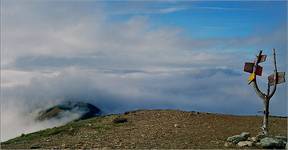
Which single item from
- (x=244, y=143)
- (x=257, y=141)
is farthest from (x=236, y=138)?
(x=257, y=141)

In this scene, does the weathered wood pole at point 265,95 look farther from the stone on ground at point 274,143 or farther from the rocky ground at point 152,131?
the stone on ground at point 274,143

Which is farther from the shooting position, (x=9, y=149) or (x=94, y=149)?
(x=9, y=149)

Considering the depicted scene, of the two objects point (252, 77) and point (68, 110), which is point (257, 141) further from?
point (68, 110)

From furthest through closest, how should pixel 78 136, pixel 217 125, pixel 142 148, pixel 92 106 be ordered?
1. pixel 92 106
2. pixel 217 125
3. pixel 78 136
4. pixel 142 148

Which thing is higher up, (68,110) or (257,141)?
(68,110)

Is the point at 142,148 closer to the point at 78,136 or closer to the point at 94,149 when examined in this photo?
the point at 94,149

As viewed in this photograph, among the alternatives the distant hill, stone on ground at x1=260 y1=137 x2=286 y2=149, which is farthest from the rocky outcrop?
the distant hill

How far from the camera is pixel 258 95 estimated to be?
27516mm

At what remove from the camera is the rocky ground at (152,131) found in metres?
25.4

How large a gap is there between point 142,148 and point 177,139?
110 inches

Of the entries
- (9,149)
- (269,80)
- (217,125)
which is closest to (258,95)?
(269,80)

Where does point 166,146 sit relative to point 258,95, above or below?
below

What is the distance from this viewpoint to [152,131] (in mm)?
28438

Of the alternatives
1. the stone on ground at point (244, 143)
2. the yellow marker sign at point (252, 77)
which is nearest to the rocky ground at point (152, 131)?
the stone on ground at point (244, 143)
